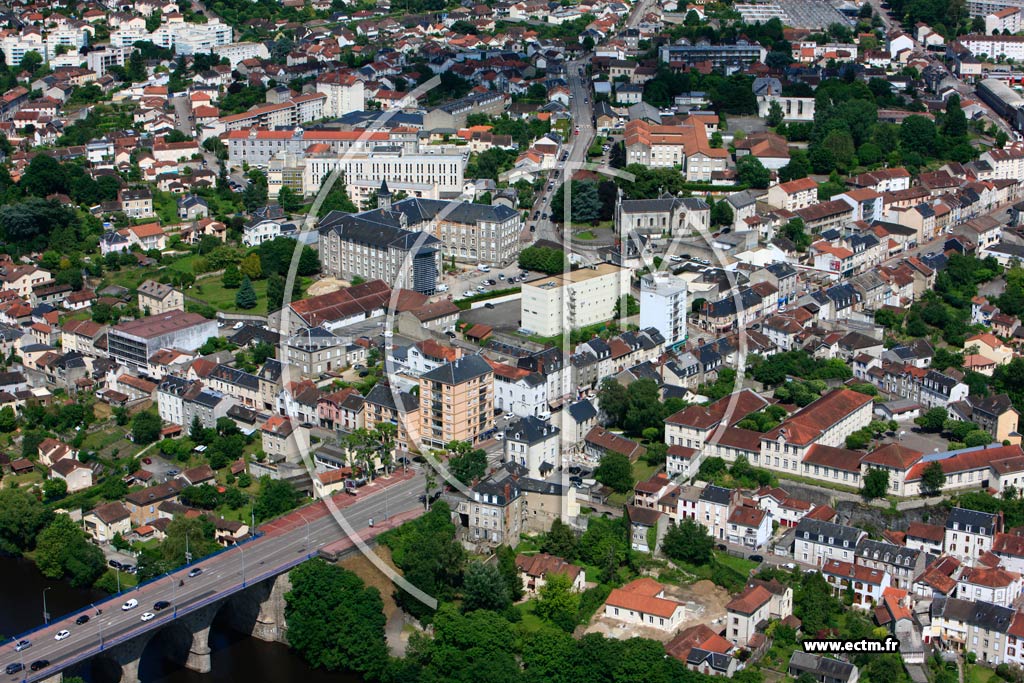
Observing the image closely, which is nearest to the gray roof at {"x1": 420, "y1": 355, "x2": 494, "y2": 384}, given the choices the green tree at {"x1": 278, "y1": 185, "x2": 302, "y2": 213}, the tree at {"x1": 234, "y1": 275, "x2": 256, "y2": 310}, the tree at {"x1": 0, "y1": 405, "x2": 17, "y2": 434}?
the tree at {"x1": 234, "y1": 275, "x2": 256, "y2": 310}

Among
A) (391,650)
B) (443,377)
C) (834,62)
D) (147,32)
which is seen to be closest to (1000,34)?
(834,62)

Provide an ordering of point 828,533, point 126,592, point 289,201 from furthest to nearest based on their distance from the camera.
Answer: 1. point 289,201
2. point 828,533
3. point 126,592

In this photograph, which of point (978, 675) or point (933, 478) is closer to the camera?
point (978, 675)

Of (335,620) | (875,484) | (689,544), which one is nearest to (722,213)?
(875,484)

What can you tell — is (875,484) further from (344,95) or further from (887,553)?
Answer: (344,95)

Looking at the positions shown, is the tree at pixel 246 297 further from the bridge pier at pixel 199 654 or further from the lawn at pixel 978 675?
the lawn at pixel 978 675

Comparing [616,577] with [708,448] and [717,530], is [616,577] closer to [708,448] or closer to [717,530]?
[717,530]

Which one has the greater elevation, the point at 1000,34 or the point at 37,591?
the point at 1000,34

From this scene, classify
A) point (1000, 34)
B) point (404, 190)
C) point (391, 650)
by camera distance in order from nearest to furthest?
point (391, 650) → point (404, 190) → point (1000, 34)
